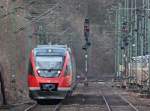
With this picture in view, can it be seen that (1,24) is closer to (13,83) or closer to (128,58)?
(13,83)

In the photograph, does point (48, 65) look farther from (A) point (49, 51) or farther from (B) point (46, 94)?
(B) point (46, 94)

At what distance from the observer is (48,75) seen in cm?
3762

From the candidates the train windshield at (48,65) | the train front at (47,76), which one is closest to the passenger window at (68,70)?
the train front at (47,76)

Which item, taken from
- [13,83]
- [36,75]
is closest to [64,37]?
[13,83]

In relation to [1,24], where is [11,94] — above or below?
below

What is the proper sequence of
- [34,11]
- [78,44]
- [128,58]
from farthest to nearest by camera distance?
[78,44] → [128,58] → [34,11]

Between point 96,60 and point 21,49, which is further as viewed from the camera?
point 96,60

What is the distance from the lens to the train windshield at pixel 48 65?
3772 centimetres

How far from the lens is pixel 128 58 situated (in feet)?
273

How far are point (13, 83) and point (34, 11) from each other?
514 cm

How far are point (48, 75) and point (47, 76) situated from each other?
0.25 feet

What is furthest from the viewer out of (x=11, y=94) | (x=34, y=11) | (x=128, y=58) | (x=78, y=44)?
(x=78, y=44)

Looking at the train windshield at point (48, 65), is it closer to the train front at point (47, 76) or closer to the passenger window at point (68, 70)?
the train front at point (47, 76)

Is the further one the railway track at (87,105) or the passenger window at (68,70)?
the passenger window at (68,70)
